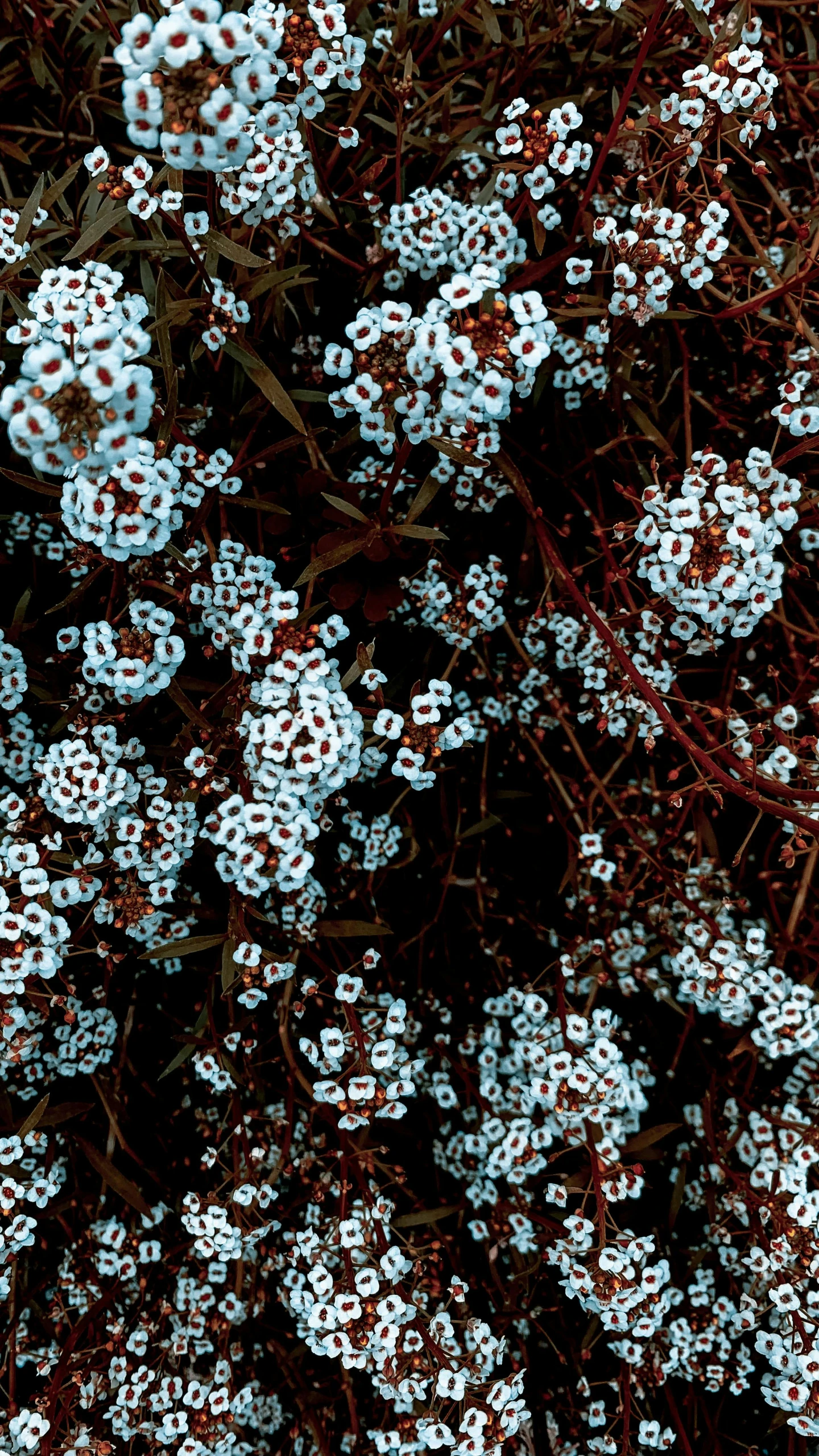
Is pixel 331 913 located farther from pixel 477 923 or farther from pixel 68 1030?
pixel 68 1030

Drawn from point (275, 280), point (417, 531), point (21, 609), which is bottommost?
point (417, 531)

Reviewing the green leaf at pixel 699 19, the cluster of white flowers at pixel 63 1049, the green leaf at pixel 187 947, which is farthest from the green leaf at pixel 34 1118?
the green leaf at pixel 699 19

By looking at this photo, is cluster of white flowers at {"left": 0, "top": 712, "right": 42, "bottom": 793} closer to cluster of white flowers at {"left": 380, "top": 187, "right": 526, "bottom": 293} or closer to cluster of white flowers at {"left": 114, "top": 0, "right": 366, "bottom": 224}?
cluster of white flowers at {"left": 114, "top": 0, "right": 366, "bottom": 224}

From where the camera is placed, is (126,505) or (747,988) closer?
(126,505)

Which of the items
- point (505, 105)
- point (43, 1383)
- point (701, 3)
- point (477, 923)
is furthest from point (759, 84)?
point (43, 1383)

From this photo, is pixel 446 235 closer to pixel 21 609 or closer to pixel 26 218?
pixel 26 218

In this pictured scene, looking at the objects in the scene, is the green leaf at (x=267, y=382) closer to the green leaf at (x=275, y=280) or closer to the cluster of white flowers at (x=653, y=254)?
the green leaf at (x=275, y=280)

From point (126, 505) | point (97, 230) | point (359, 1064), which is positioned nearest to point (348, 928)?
point (359, 1064)
